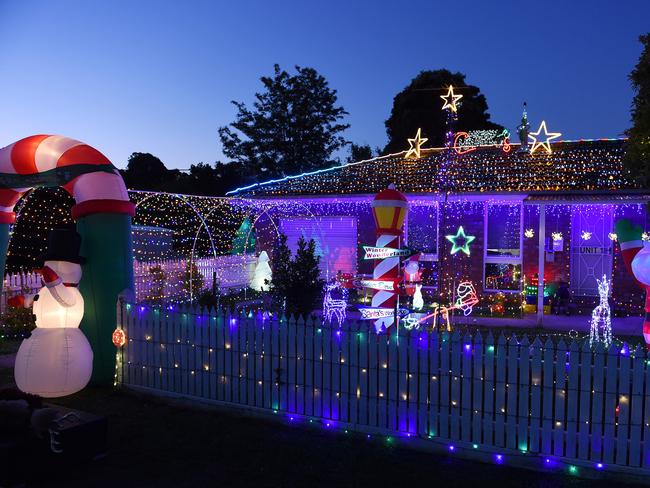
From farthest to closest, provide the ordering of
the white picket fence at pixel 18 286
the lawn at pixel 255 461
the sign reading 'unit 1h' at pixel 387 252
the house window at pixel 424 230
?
1. the house window at pixel 424 230
2. the white picket fence at pixel 18 286
3. the sign reading 'unit 1h' at pixel 387 252
4. the lawn at pixel 255 461

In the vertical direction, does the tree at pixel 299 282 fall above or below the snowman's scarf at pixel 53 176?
below

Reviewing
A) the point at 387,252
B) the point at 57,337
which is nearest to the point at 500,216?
the point at 387,252

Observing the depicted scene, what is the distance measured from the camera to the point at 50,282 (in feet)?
23.6

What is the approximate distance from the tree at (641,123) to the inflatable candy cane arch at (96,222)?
7.12m

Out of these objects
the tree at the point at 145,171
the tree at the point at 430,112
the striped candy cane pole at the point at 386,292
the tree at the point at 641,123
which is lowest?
the striped candy cane pole at the point at 386,292

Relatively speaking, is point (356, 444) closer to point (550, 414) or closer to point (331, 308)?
point (550, 414)

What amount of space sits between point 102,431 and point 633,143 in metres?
7.75

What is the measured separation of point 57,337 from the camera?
23.5 ft

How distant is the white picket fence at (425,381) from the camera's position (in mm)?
5074

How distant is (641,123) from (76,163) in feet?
25.5

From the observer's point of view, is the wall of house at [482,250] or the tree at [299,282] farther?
the wall of house at [482,250]

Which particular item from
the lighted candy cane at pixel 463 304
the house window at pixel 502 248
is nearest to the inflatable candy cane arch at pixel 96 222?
the lighted candy cane at pixel 463 304

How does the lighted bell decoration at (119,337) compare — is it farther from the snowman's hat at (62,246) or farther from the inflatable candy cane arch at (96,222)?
the snowman's hat at (62,246)

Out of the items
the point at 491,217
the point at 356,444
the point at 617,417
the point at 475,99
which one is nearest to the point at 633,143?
the point at 617,417
